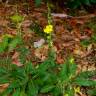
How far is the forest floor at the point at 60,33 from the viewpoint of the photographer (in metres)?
4.57

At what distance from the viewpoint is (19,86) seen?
4.01 m

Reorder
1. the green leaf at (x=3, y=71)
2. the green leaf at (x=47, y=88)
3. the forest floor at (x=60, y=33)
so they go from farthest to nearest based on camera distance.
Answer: the forest floor at (x=60, y=33)
the green leaf at (x=3, y=71)
the green leaf at (x=47, y=88)

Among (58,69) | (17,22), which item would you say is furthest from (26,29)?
(58,69)

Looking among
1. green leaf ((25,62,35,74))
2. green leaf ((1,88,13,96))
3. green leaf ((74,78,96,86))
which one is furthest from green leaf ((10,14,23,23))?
green leaf ((74,78,96,86))

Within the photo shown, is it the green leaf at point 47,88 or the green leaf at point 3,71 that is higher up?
the green leaf at point 3,71

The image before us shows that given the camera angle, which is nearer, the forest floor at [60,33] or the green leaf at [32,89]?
the green leaf at [32,89]

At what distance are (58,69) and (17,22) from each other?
3.30ft

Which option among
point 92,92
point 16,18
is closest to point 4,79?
point 92,92

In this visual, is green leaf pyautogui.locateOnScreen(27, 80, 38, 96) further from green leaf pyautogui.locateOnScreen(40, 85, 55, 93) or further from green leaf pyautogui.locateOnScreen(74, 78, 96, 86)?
green leaf pyautogui.locateOnScreen(74, 78, 96, 86)

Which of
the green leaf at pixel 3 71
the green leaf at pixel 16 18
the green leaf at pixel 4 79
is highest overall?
the green leaf at pixel 16 18

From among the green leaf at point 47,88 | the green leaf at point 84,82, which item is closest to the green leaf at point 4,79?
the green leaf at point 47,88

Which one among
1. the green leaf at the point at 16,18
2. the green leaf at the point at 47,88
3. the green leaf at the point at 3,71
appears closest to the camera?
the green leaf at the point at 47,88

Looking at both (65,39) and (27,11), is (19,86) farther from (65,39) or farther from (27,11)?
(27,11)

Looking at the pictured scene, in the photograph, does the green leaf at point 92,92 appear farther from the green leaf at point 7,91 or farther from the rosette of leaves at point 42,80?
the green leaf at point 7,91
